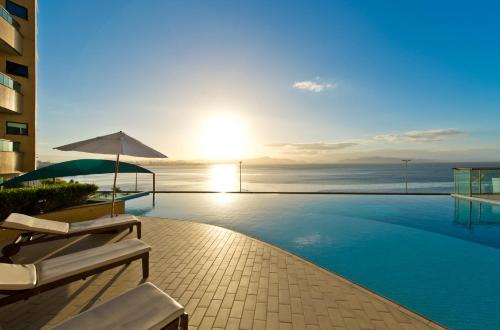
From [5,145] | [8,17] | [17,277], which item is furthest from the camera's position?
[8,17]

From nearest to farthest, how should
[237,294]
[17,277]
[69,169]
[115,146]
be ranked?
[17,277]
[237,294]
[115,146]
[69,169]

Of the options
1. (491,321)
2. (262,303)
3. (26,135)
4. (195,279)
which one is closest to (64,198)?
(195,279)

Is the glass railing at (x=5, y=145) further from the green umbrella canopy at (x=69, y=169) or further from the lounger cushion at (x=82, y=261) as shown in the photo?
the lounger cushion at (x=82, y=261)

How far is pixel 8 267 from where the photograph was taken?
10.0ft

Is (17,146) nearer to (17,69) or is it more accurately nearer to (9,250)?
(17,69)

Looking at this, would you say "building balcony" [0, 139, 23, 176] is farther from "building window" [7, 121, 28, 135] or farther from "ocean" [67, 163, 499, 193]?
"ocean" [67, 163, 499, 193]

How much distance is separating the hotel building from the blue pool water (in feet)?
27.3

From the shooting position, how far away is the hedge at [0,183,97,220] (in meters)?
6.48

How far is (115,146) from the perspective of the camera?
20.1ft

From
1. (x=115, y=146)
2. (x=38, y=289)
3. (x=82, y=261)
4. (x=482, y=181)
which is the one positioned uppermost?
(x=115, y=146)

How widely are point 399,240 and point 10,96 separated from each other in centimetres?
2113

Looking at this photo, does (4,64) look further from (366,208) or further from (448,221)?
(448,221)

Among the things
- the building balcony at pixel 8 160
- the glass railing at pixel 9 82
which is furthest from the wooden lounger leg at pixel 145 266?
the glass railing at pixel 9 82

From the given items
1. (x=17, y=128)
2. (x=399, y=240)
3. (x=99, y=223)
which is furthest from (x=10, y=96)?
(x=399, y=240)
